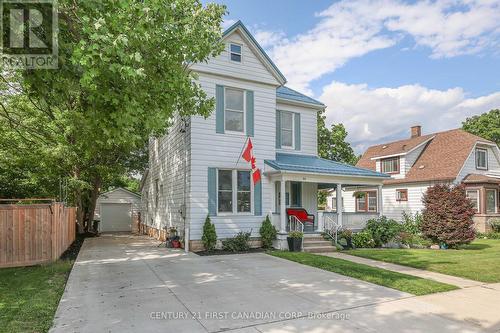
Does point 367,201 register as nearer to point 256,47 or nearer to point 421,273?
point 256,47

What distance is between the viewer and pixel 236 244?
1189cm

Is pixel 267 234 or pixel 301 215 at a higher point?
pixel 301 215

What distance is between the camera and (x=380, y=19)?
1195 cm

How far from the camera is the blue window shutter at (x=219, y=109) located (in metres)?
12.4

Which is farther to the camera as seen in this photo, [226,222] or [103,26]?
[226,222]

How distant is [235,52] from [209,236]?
7297 millimetres

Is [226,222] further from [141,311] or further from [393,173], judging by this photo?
[393,173]

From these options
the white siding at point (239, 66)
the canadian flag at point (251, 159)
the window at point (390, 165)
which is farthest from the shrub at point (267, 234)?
the window at point (390, 165)

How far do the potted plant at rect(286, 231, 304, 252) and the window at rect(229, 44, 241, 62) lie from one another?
7.23 meters

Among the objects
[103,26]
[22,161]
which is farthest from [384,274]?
[22,161]

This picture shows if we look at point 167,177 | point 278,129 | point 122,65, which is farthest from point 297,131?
point 122,65

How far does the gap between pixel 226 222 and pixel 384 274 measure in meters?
6.11

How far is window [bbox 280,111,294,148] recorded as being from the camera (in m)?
14.9

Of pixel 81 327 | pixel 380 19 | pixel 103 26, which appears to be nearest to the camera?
pixel 81 327
